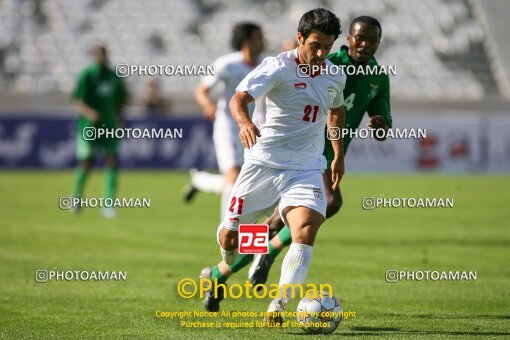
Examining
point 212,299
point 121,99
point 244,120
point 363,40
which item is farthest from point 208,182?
point 244,120

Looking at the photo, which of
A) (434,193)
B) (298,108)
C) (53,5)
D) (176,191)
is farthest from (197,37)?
(298,108)

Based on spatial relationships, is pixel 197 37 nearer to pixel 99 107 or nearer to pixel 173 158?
pixel 173 158

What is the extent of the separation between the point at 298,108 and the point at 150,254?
4.99 metres

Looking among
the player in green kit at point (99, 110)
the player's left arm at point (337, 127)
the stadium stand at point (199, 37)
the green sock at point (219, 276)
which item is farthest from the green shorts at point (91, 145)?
the stadium stand at point (199, 37)

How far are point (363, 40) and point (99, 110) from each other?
9767 mm

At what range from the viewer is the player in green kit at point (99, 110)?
52.0ft

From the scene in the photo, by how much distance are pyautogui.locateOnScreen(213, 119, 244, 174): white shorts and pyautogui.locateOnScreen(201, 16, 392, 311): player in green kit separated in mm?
1998

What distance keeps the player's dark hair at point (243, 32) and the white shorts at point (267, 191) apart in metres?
3.68

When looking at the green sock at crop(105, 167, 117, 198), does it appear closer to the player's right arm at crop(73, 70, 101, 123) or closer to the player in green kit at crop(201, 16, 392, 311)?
the player's right arm at crop(73, 70, 101, 123)

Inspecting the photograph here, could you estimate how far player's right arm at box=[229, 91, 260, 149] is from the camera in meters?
6.07

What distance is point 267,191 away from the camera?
664 cm

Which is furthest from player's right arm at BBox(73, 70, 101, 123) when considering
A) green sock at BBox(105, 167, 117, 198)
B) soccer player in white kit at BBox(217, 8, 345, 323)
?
soccer player in white kit at BBox(217, 8, 345, 323)

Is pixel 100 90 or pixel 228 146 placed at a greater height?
pixel 100 90

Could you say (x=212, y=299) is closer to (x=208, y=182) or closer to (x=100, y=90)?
(x=208, y=182)
